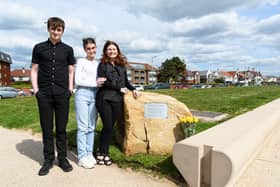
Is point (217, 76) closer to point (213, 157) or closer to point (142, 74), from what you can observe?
point (142, 74)

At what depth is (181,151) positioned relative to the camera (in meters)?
3.23

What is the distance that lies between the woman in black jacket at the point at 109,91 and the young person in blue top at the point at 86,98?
0.12 m

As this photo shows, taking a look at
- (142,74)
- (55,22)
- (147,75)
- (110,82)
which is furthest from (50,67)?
(147,75)

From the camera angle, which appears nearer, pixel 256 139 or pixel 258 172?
pixel 258 172

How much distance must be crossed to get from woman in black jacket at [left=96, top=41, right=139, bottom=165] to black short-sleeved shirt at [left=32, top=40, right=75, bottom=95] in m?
0.58

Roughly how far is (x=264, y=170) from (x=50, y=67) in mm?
3341

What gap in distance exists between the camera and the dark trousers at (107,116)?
4.00 metres

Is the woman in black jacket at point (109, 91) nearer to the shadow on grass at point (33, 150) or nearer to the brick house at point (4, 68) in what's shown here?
the shadow on grass at point (33, 150)

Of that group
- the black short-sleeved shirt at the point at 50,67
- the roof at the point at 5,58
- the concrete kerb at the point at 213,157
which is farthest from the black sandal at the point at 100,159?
the roof at the point at 5,58

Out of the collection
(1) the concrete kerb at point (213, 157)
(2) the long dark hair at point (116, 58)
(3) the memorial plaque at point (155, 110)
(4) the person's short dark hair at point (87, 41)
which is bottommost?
(1) the concrete kerb at point (213, 157)

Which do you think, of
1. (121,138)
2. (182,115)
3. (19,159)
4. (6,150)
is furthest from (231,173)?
(6,150)

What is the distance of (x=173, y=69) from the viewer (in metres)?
70.3

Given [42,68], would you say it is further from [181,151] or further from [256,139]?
[256,139]

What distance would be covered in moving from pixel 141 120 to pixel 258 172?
1883 millimetres
